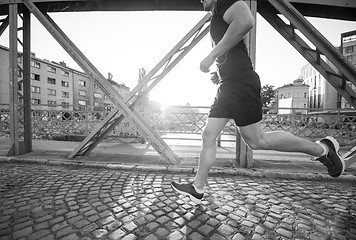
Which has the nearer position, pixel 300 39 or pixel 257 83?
pixel 257 83

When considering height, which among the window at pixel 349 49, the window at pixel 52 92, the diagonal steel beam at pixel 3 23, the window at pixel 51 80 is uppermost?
the window at pixel 349 49

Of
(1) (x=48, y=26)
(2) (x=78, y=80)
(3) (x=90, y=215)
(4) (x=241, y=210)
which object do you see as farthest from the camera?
(2) (x=78, y=80)

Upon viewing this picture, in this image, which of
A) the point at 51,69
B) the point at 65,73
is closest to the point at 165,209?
the point at 51,69

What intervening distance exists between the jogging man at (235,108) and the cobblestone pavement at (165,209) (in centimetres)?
38

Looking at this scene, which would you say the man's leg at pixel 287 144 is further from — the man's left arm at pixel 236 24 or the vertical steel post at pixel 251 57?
the vertical steel post at pixel 251 57

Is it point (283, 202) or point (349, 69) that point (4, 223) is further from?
point (349, 69)

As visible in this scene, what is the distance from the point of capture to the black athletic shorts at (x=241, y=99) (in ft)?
6.46

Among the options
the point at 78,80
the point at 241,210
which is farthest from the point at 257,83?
the point at 78,80

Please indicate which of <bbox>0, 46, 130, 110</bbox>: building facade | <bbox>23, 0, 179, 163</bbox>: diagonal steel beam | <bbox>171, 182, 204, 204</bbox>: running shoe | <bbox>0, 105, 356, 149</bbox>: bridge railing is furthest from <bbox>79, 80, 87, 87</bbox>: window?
<bbox>171, 182, 204, 204</bbox>: running shoe

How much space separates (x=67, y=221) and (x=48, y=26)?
4.16 meters

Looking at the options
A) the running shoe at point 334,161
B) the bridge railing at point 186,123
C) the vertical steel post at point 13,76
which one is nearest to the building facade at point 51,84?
the bridge railing at point 186,123

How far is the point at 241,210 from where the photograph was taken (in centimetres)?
207

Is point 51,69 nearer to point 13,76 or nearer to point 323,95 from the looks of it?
point 13,76

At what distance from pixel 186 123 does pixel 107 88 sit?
3.92 m
